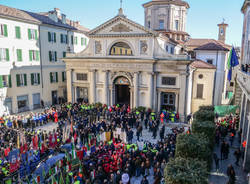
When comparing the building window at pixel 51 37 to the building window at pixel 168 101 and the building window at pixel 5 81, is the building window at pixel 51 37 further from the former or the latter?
the building window at pixel 168 101

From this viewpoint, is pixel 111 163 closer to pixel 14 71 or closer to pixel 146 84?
pixel 146 84

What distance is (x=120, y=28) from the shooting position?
2734 centimetres

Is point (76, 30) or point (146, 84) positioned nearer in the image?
point (146, 84)

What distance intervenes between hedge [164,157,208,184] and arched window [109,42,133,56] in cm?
1986

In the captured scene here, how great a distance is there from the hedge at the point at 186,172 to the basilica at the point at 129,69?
55.7ft

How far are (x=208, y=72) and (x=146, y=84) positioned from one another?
1056cm

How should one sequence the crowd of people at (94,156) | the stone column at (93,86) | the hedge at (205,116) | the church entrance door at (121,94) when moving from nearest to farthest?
the crowd of people at (94,156) → the hedge at (205,116) → the stone column at (93,86) → the church entrance door at (121,94)

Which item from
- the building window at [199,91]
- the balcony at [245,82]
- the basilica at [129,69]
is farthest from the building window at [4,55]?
the balcony at [245,82]

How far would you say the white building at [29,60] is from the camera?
91.8 feet

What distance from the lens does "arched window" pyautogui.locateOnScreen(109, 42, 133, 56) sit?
27.6 meters

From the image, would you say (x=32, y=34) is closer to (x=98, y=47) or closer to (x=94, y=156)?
(x=98, y=47)

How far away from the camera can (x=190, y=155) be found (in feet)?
39.2

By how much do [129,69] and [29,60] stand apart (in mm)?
15784

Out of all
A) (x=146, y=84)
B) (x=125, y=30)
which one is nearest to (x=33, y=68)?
(x=125, y=30)
